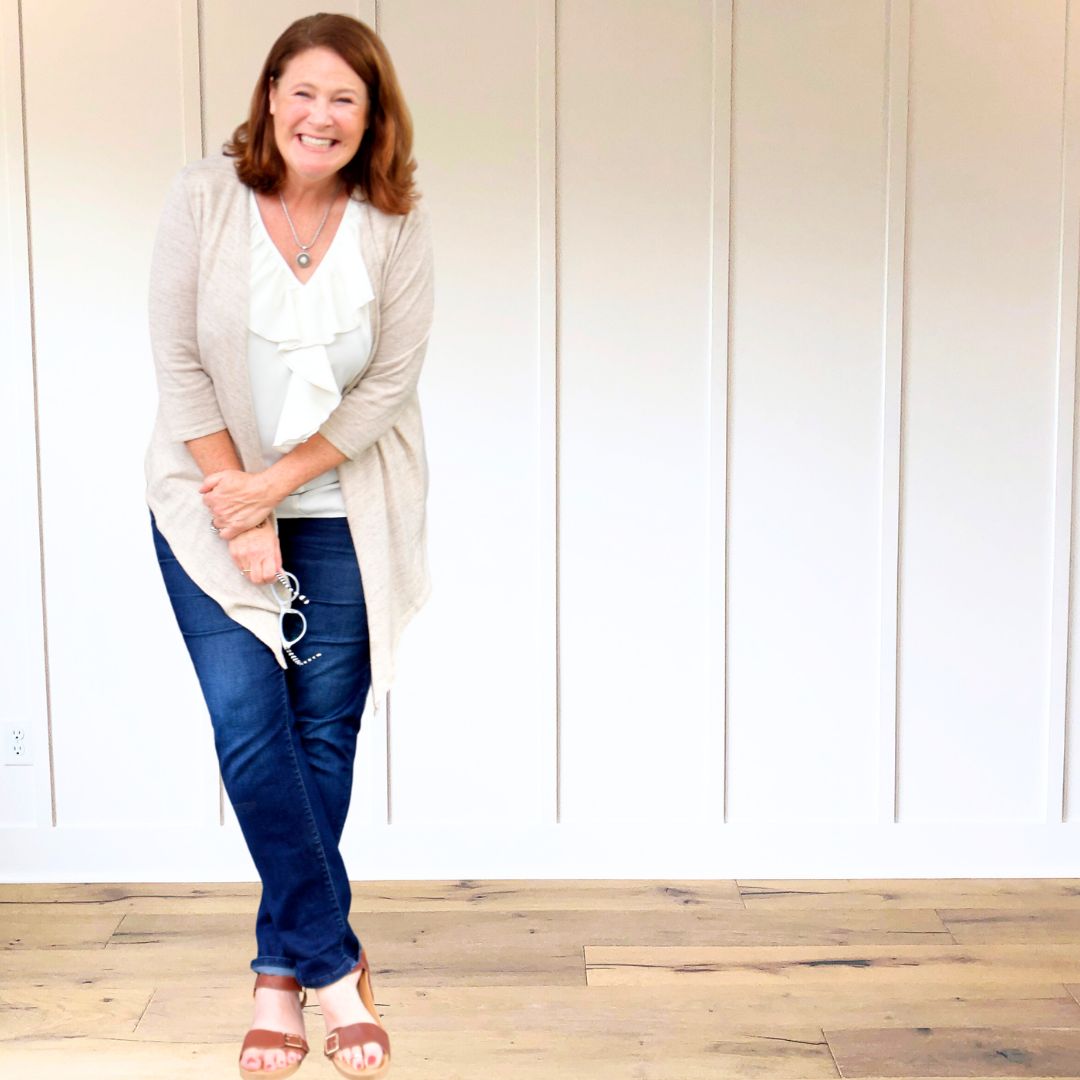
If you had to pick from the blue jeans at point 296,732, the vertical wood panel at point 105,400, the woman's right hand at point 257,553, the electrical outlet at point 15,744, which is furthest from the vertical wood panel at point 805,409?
the electrical outlet at point 15,744

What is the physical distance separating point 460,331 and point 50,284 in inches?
37.3

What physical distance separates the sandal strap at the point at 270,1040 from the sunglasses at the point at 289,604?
0.53 m

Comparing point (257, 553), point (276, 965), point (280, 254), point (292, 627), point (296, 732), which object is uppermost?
point (280, 254)

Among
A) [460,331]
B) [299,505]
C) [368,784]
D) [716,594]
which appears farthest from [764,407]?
[299,505]

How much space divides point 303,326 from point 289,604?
396 millimetres

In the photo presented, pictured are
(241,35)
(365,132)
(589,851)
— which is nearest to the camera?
(365,132)

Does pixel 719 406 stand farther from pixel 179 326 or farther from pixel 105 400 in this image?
pixel 179 326

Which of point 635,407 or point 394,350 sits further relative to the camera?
point 635,407

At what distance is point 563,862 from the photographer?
3230 mm

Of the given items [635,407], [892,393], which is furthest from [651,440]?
[892,393]

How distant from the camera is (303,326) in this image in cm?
180

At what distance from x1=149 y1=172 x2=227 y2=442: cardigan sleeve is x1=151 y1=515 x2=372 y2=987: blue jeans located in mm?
189

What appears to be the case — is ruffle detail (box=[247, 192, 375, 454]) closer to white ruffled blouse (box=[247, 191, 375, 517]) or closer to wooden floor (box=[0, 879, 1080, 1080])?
white ruffled blouse (box=[247, 191, 375, 517])

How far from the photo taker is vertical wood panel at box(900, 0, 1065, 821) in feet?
10.1
